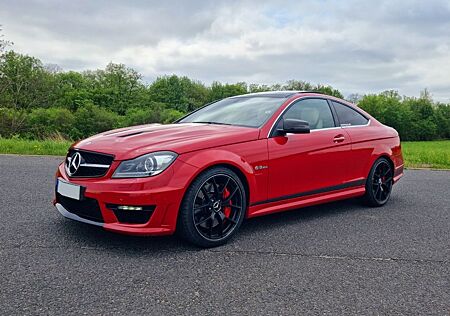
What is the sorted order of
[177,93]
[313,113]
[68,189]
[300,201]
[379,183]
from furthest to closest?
[177,93], [379,183], [313,113], [300,201], [68,189]

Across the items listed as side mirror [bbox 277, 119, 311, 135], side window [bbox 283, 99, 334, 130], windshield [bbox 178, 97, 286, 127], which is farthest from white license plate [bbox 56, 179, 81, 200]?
side window [bbox 283, 99, 334, 130]

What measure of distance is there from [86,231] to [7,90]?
96.5 ft

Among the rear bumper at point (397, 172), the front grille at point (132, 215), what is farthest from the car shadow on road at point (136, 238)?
the rear bumper at point (397, 172)

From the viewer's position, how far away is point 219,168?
12.1ft

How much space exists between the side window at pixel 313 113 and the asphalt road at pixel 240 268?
1117 mm

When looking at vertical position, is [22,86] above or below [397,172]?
above

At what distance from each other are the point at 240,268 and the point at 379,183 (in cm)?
309

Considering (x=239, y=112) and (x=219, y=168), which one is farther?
(x=239, y=112)

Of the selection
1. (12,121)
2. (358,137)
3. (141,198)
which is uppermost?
(12,121)

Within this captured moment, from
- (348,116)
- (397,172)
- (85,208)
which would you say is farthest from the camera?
(397,172)

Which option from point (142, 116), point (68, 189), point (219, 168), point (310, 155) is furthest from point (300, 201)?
point (142, 116)

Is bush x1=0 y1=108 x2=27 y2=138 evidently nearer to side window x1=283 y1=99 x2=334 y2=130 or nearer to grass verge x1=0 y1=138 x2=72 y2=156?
grass verge x1=0 y1=138 x2=72 y2=156

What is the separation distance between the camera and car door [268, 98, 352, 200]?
418 centimetres

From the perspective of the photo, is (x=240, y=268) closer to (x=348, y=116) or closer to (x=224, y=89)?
(x=348, y=116)
